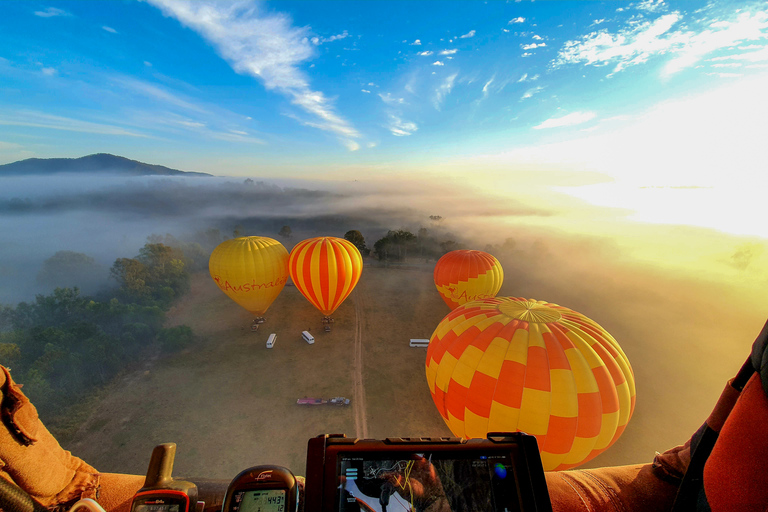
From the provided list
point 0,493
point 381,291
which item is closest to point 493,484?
point 0,493

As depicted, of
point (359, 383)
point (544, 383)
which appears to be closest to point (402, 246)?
point (359, 383)

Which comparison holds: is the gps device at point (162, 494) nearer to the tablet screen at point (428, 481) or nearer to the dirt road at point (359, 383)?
the tablet screen at point (428, 481)

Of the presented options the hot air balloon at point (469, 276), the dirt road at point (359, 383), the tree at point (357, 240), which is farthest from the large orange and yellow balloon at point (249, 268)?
the tree at point (357, 240)

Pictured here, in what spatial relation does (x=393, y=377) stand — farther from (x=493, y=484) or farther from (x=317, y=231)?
(x=317, y=231)

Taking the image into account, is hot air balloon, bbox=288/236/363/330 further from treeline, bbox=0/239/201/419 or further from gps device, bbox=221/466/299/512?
gps device, bbox=221/466/299/512

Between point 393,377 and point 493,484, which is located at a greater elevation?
point 493,484

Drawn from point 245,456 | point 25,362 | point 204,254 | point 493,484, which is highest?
point 493,484
